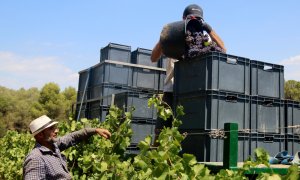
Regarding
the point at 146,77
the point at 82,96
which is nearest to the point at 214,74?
the point at 146,77

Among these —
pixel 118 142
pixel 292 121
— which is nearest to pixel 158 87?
pixel 292 121

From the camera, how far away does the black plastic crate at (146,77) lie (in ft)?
26.8

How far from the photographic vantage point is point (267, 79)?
440 centimetres

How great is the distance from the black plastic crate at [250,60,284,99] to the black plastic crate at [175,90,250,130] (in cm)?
23

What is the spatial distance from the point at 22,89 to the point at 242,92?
4371 centimetres

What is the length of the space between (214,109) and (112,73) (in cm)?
427

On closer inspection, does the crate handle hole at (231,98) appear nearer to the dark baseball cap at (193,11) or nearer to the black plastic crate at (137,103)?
the dark baseball cap at (193,11)

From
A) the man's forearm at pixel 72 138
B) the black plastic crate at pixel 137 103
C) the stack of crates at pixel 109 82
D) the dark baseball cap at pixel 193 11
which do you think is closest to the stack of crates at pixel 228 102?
the dark baseball cap at pixel 193 11

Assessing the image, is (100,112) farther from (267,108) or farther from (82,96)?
(267,108)

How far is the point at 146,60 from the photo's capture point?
936 cm

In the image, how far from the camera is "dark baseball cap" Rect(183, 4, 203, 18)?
457cm

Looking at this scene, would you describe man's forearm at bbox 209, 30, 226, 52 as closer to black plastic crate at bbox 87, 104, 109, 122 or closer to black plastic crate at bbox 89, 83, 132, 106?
black plastic crate at bbox 87, 104, 109, 122

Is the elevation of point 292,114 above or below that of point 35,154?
above

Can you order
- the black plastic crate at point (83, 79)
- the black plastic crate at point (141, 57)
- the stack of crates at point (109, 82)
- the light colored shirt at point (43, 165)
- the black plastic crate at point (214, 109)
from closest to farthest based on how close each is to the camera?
1. the light colored shirt at point (43, 165)
2. the black plastic crate at point (214, 109)
3. the stack of crates at point (109, 82)
4. the black plastic crate at point (83, 79)
5. the black plastic crate at point (141, 57)
